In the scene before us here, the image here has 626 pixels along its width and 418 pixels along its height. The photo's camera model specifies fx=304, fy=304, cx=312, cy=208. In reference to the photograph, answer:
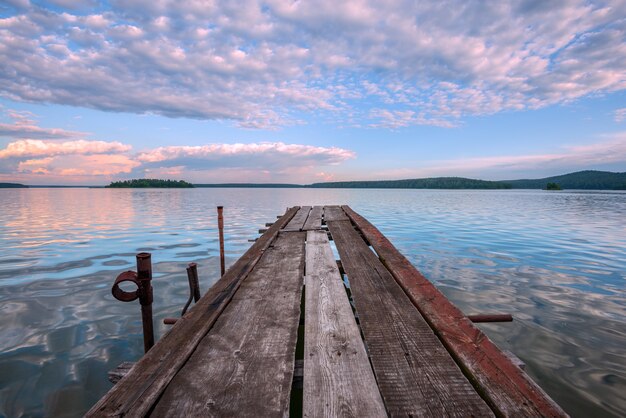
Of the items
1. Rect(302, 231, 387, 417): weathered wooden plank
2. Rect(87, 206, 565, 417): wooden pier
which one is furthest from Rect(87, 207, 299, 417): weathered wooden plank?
Rect(302, 231, 387, 417): weathered wooden plank

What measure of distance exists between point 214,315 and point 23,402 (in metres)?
2.88

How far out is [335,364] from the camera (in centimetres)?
221

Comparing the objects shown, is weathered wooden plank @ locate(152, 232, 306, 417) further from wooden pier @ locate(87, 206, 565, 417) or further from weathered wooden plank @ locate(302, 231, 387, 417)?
weathered wooden plank @ locate(302, 231, 387, 417)

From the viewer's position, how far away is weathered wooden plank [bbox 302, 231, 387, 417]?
181cm

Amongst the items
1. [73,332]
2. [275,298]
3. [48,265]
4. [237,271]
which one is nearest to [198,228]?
[48,265]

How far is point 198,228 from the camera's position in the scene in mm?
17562

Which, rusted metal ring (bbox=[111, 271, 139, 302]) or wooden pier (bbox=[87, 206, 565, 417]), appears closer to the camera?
wooden pier (bbox=[87, 206, 565, 417])

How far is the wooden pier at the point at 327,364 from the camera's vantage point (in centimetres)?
181

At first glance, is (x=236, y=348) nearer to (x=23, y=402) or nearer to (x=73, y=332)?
(x=23, y=402)

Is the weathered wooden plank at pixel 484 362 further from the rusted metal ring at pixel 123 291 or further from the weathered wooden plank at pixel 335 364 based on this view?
the rusted metal ring at pixel 123 291

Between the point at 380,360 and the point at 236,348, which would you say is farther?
the point at 236,348

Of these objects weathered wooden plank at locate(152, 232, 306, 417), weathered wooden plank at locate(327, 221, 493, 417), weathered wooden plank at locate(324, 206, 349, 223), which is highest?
weathered wooden plank at locate(327, 221, 493, 417)

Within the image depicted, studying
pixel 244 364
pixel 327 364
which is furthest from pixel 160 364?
pixel 327 364

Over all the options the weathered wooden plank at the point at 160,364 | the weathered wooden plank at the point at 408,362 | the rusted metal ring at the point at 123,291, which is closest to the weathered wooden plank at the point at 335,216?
the weathered wooden plank at the point at 408,362
